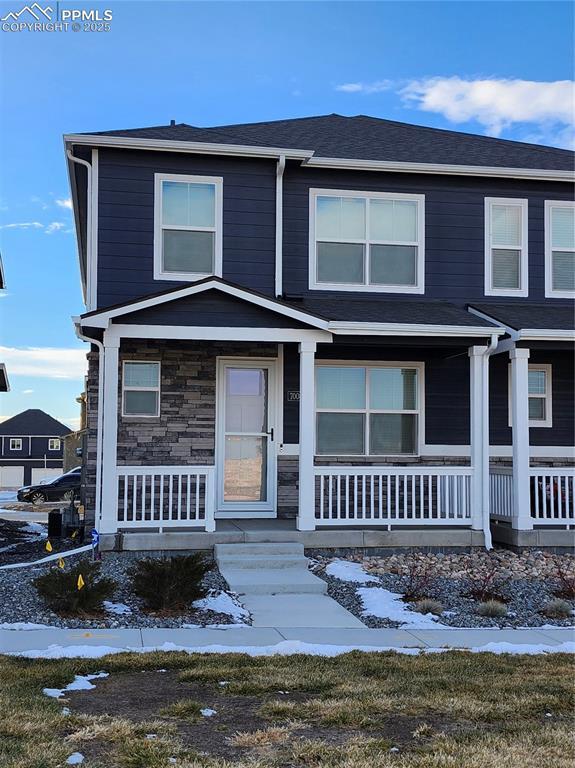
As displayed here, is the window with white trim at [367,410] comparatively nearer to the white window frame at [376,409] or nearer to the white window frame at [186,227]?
the white window frame at [376,409]

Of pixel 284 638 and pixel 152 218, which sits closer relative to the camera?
pixel 284 638

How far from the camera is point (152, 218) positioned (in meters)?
11.6

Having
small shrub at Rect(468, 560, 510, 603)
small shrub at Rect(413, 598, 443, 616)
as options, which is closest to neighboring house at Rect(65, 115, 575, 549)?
small shrub at Rect(468, 560, 510, 603)

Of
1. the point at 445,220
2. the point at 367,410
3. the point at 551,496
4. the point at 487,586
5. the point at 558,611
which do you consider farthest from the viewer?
the point at 445,220

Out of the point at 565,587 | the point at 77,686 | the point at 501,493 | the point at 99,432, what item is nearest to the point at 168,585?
the point at 77,686

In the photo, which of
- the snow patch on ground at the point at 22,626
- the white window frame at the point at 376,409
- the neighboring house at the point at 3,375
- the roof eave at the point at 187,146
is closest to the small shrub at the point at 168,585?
the snow patch on ground at the point at 22,626

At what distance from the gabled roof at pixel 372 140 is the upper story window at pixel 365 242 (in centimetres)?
64

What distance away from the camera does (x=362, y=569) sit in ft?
32.2

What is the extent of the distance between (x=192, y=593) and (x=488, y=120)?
13861 millimetres

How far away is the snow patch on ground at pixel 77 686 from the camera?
5.04 m

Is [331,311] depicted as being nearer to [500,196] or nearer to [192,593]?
[500,196]

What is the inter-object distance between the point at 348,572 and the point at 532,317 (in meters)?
4.91

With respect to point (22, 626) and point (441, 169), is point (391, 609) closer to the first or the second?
point (22, 626)

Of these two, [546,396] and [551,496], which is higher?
[546,396]
